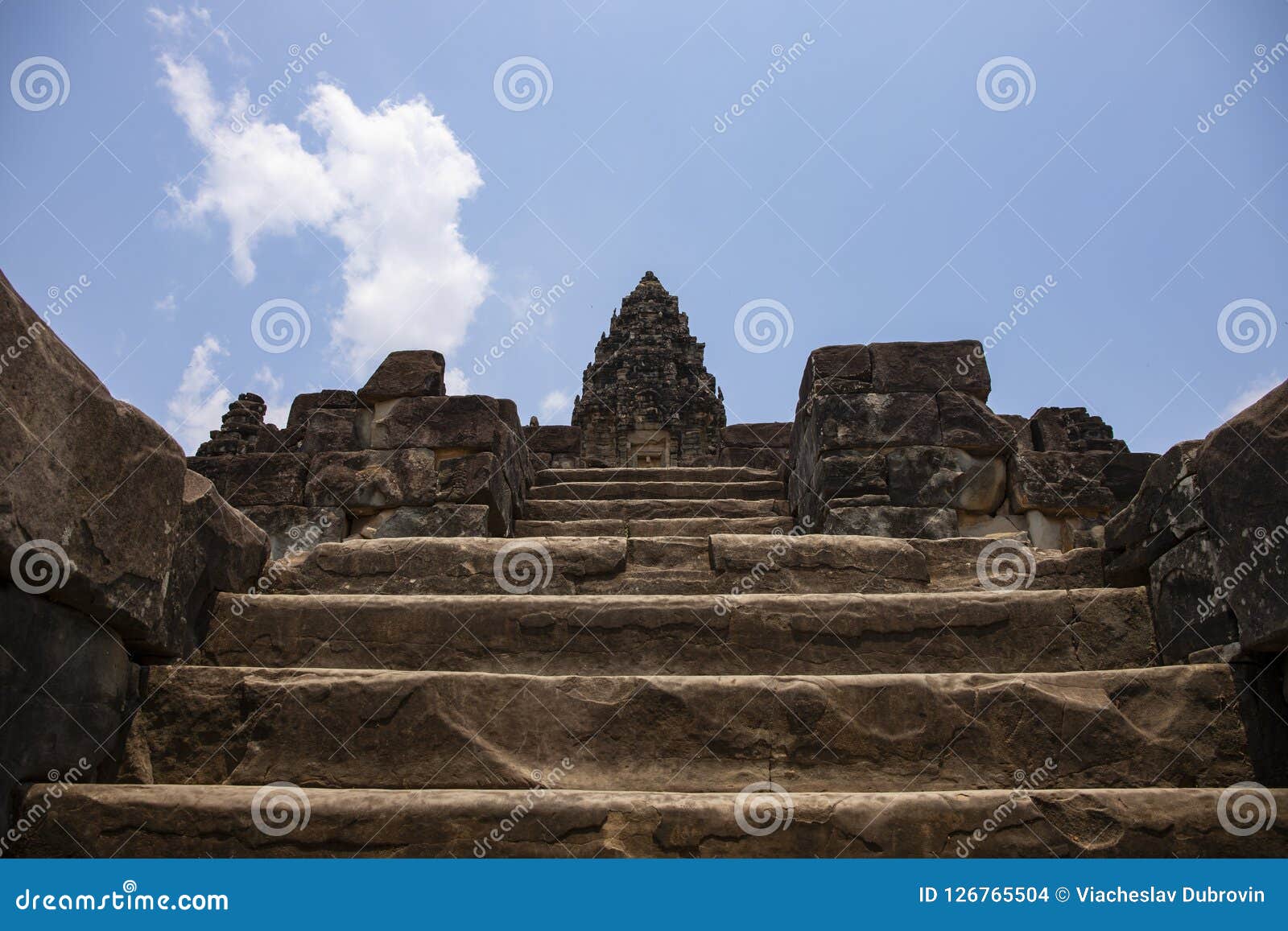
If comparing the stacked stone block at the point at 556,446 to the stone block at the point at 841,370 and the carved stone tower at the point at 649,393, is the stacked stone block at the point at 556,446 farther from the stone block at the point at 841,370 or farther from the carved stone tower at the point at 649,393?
the stone block at the point at 841,370

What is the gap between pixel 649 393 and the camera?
87.4 ft

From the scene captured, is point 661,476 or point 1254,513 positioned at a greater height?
point 661,476

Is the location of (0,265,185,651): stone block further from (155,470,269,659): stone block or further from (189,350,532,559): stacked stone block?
(189,350,532,559): stacked stone block

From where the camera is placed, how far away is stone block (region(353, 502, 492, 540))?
257 inches

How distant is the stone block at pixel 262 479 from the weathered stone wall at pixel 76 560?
3.77 metres

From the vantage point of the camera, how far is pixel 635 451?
2416cm

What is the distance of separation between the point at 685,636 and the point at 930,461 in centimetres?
368

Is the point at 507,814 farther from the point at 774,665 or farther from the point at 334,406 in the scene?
the point at 334,406

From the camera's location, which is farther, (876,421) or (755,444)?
(755,444)

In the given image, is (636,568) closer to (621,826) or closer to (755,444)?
(621,826)

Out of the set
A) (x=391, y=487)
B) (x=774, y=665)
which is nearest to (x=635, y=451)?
(x=391, y=487)

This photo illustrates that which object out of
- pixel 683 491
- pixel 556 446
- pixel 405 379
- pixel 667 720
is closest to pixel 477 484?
pixel 405 379

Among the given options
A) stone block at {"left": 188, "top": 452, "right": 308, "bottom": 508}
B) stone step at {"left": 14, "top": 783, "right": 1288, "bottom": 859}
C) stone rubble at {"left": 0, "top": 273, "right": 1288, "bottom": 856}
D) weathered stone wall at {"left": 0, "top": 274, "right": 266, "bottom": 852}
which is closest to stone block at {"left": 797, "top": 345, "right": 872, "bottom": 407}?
stone rubble at {"left": 0, "top": 273, "right": 1288, "bottom": 856}

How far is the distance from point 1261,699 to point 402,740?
2.64m
